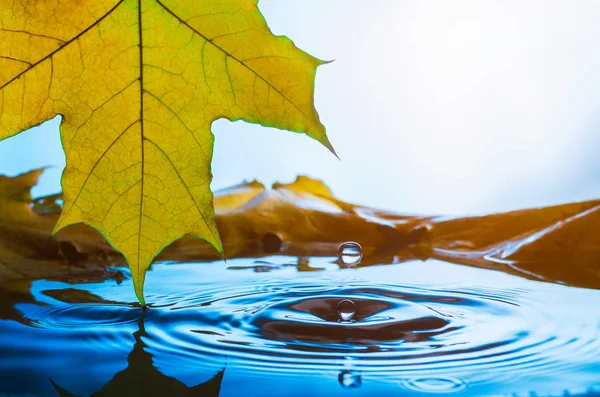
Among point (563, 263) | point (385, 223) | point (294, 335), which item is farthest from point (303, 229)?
point (294, 335)

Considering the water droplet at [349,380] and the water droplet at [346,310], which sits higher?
the water droplet at [346,310]

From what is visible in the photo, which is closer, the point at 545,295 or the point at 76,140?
the point at 76,140

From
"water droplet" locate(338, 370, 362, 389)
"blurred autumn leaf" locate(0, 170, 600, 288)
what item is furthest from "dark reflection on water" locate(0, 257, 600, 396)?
"blurred autumn leaf" locate(0, 170, 600, 288)

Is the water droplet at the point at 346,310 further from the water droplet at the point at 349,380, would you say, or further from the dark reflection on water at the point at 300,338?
the water droplet at the point at 349,380

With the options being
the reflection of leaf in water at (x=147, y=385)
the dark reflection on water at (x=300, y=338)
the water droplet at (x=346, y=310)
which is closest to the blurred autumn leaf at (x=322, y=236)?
the dark reflection on water at (x=300, y=338)

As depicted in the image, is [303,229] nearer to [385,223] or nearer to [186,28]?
[385,223]

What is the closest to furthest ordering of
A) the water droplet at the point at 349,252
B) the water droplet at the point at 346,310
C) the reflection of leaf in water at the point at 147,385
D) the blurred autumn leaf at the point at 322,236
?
the reflection of leaf in water at the point at 147,385, the water droplet at the point at 346,310, the water droplet at the point at 349,252, the blurred autumn leaf at the point at 322,236
